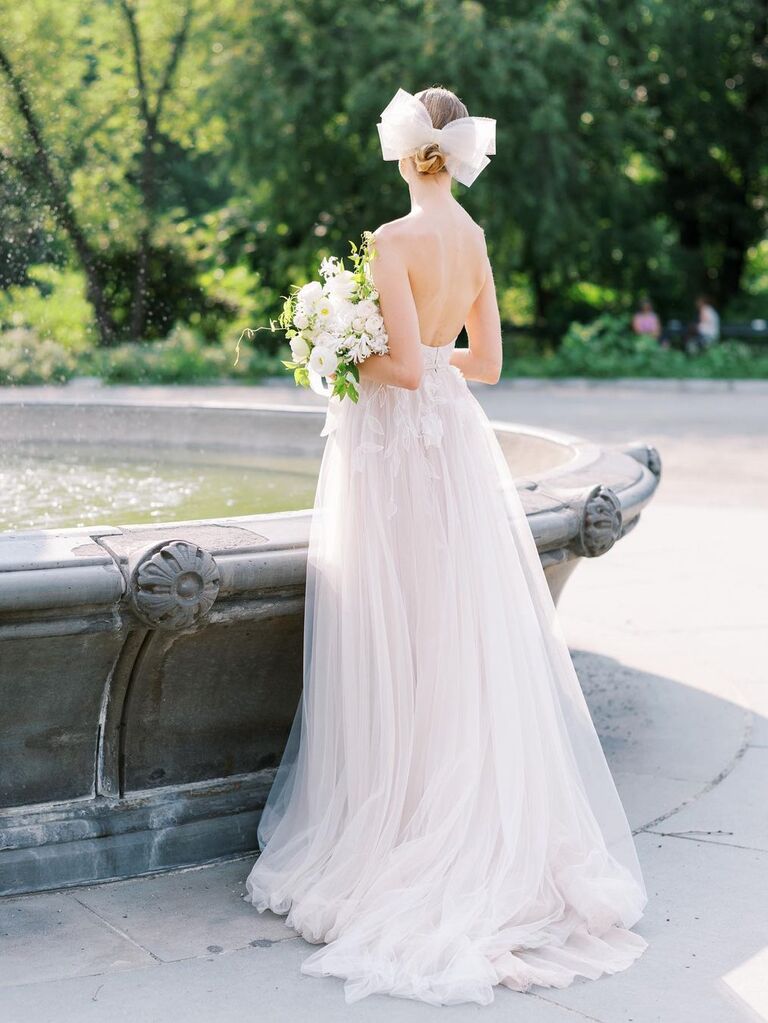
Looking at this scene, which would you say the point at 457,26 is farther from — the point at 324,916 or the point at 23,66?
the point at 324,916

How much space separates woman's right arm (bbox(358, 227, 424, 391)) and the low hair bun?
226mm

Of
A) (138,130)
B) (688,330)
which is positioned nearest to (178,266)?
(138,130)

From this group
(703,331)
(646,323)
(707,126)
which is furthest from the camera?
(707,126)

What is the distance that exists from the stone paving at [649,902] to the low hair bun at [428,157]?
6.83 feet

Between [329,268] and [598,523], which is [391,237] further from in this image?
[598,523]

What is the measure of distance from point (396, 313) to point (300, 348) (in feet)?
1.05

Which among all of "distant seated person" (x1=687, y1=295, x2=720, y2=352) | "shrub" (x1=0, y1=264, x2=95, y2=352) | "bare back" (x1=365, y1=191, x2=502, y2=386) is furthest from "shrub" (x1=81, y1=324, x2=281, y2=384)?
"bare back" (x1=365, y1=191, x2=502, y2=386)

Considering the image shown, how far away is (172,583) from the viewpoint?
3.53 m

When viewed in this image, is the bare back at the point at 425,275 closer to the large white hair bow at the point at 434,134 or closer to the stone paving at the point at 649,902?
the large white hair bow at the point at 434,134

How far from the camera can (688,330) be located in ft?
84.8

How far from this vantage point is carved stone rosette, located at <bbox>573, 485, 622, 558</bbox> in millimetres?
4668

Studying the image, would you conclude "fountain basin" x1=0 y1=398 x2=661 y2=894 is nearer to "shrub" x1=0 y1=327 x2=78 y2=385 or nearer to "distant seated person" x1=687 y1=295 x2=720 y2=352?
"shrub" x1=0 y1=327 x2=78 y2=385

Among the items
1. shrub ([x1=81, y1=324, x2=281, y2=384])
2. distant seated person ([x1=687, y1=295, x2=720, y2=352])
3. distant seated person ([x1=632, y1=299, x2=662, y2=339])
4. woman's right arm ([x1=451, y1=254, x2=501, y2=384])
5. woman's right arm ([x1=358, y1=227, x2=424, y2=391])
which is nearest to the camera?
woman's right arm ([x1=358, y1=227, x2=424, y2=391])

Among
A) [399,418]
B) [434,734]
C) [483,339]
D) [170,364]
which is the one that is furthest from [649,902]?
[170,364]
